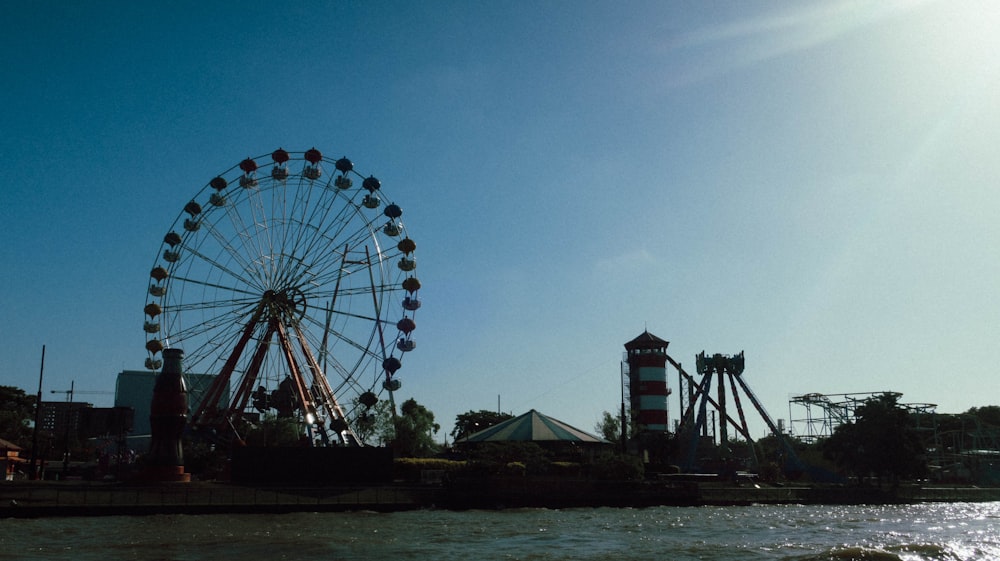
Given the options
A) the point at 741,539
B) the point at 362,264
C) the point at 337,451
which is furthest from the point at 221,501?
the point at 741,539

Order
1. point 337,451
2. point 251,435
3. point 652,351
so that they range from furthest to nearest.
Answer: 1. point 652,351
2. point 251,435
3. point 337,451

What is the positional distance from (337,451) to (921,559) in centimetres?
3832

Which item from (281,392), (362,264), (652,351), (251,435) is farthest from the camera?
(652,351)

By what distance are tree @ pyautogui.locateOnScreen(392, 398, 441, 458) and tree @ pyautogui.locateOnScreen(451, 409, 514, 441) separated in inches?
885

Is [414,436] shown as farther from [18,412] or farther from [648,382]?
[18,412]

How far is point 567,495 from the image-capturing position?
6038 cm

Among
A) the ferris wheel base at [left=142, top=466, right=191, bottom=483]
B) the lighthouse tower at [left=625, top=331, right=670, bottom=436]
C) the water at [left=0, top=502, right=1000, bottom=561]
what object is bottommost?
the water at [left=0, top=502, right=1000, bottom=561]

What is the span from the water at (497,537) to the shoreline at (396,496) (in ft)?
6.59

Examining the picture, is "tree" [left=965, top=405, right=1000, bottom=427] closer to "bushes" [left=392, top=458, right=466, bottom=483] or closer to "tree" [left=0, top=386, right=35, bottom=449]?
"bushes" [left=392, top=458, right=466, bottom=483]

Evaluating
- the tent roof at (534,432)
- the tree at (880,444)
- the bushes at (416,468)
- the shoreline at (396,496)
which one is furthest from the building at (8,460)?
the tree at (880,444)

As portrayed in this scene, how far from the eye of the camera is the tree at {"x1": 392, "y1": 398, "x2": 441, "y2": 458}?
85.6 metres

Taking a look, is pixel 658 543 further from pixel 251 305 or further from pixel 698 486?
pixel 251 305

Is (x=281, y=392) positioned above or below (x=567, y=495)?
above

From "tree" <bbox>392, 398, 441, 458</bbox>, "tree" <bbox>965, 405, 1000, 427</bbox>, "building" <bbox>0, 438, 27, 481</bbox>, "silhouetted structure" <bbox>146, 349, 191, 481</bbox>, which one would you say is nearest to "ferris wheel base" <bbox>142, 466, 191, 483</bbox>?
"silhouetted structure" <bbox>146, 349, 191, 481</bbox>
